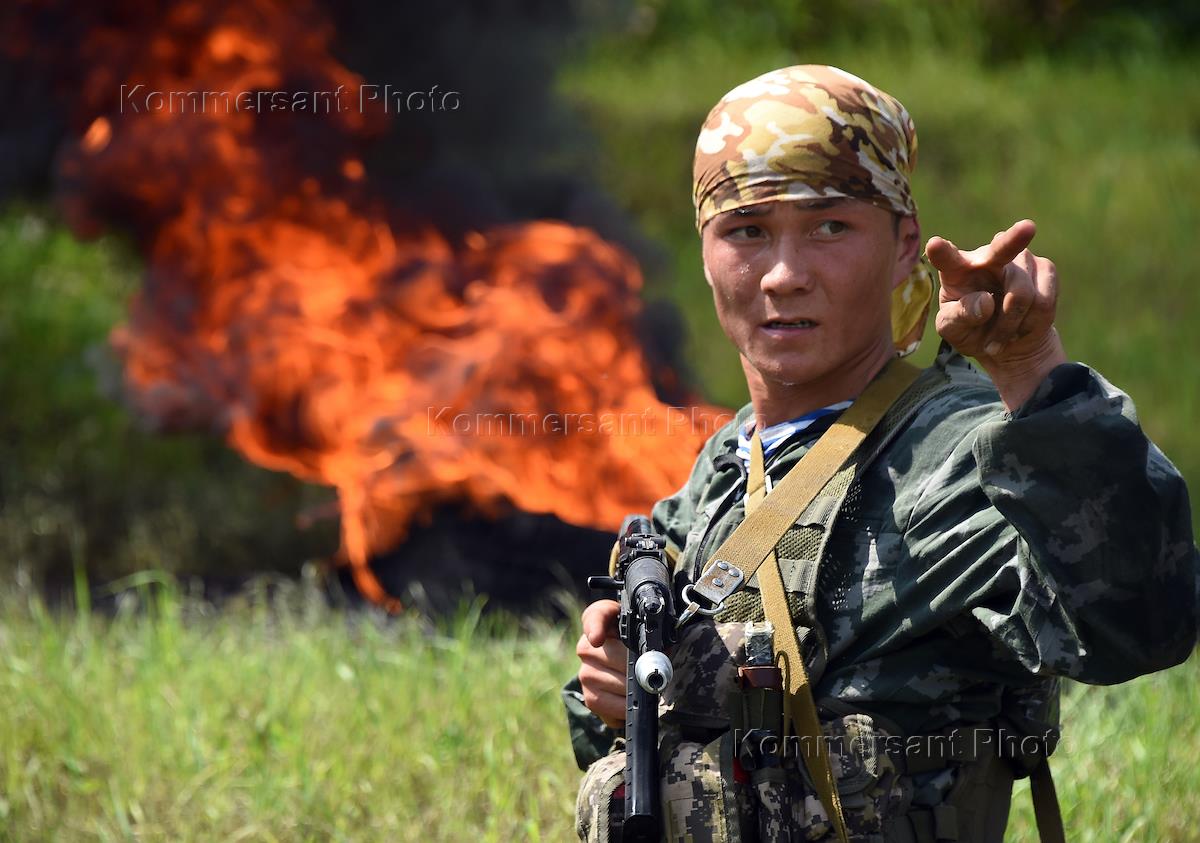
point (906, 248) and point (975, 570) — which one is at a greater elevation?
point (906, 248)

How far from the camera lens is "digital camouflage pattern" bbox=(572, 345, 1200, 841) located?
1.71 meters

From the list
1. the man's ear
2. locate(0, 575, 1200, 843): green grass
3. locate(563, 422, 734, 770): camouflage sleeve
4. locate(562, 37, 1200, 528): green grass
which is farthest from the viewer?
locate(562, 37, 1200, 528): green grass

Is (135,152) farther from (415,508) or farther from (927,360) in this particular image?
(927,360)

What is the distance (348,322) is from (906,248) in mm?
4448

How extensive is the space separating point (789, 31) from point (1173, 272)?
3940 mm

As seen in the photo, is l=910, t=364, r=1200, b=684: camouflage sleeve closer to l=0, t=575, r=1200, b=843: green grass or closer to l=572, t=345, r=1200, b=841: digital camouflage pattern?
l=572, t=345, r=1200, b=841: digital camouflage pattern

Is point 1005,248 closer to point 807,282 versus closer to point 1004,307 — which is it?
point 1004,307

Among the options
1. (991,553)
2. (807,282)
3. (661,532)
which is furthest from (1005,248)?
(661,532)

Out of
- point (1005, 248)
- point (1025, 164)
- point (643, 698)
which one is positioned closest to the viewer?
point (1005, 248)

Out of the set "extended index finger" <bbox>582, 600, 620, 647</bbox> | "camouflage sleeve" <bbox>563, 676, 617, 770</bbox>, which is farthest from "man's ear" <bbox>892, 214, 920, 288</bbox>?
"camouflage sleeve" <bbox>563, 676, 617, 770</bbox>

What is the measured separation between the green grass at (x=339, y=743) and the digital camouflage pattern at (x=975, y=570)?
146 centimetres

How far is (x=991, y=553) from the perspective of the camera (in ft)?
6.22

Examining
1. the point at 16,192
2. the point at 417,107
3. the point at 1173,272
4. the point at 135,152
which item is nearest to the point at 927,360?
the point at 1173,272

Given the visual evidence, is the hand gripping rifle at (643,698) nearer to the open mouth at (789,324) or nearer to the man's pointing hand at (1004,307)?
the open mouth at (789,324)
